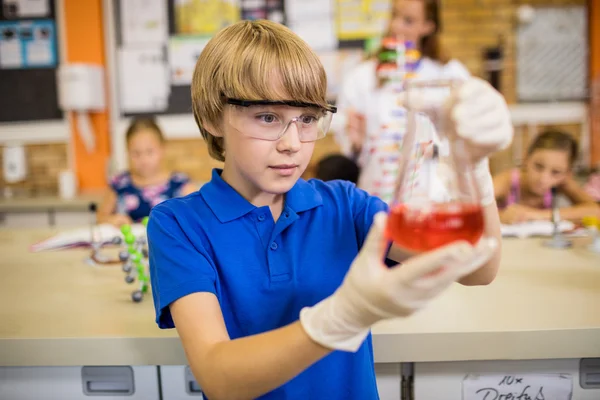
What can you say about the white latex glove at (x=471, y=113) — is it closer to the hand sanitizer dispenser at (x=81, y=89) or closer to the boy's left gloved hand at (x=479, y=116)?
the boy's left gloved hand at (x=479, y=116)

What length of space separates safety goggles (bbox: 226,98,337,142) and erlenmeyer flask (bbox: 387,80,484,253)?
205 mm

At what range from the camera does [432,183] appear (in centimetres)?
73

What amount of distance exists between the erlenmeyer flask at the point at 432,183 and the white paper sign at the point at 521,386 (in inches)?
22.1

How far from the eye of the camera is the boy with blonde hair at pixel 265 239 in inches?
28.8

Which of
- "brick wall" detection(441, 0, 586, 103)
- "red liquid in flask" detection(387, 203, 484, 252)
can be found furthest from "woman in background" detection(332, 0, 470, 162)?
"red liquid in flask" detection(387, 203, 484, 252)

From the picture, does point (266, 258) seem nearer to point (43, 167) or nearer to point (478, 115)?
point (478, 115)

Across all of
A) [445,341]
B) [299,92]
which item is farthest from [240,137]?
[445,341]

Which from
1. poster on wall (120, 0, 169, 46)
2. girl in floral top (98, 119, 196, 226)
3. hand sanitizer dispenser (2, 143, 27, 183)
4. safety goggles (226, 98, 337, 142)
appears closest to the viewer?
safety goggles (226, 98, 337, 142)

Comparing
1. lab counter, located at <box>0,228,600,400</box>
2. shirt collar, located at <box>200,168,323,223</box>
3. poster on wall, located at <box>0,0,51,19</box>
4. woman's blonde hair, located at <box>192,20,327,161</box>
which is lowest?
lab counter, located at <box>0,228,600,400</box>

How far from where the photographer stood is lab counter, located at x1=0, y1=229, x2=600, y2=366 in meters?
1.06

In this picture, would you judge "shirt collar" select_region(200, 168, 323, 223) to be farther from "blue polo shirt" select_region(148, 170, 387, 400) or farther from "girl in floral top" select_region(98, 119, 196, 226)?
"girl in floral top" select_region(98, 119, 196, 226)

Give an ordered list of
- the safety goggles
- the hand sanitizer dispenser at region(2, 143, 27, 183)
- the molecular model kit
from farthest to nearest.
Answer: the hand sanitizer dispenser at region(2, 143, 27, 183), the molecular model kit, the safety goggles

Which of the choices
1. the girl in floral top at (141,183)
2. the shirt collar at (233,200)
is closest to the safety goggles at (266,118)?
the shirt collar at (233,200)

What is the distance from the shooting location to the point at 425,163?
76cm
